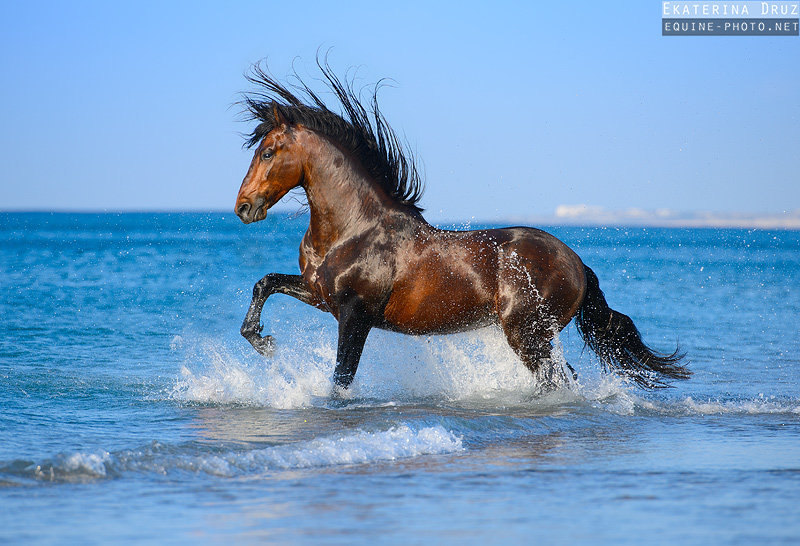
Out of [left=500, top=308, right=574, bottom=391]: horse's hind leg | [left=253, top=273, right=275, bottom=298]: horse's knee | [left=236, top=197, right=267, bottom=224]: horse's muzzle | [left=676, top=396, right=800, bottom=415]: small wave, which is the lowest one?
[left=676, top=396, right=800, bottom=415]: small wave

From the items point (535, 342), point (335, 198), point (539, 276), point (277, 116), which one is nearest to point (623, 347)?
point (535, 342)

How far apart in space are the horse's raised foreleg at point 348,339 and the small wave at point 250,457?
3.93ft

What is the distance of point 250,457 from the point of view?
5168mm

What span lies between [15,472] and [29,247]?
47791mm

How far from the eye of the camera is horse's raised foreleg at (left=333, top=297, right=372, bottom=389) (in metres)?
7.05

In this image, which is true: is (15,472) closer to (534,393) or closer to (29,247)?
(534,393)

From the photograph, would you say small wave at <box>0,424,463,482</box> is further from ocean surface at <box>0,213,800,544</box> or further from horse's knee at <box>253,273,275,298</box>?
horse's knee at <box>253,273,275,298</box>

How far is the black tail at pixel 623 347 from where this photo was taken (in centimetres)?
775

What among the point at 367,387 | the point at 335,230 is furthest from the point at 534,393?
the point at 335,230

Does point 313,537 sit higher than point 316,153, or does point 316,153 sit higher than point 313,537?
point 316,153

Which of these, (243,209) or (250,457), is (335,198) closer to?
Result: (243,209)

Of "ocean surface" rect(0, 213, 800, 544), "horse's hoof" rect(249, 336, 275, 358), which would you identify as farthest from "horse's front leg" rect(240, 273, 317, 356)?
"ocean surface" rect(0, 213, 800, 544)

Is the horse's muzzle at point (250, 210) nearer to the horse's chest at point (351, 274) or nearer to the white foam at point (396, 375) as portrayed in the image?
the horse's chest at point (351, 274)

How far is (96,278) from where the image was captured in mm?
26500
